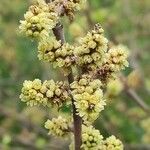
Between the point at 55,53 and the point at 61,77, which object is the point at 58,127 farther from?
the point at 61,77

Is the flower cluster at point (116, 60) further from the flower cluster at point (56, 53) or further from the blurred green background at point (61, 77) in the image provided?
the blurred green background at point (61, 77)

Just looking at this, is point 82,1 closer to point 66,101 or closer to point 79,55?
point 79,55

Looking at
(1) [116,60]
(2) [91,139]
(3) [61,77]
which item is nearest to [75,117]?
(2) [91,139]

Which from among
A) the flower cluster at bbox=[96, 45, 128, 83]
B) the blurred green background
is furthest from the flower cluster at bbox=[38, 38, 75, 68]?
the blurred green background

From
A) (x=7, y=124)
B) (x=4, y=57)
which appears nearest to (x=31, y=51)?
(x=4, y=57)

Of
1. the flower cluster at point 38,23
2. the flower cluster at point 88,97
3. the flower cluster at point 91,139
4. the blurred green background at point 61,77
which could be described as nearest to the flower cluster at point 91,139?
the flower cluster at point 91,139
